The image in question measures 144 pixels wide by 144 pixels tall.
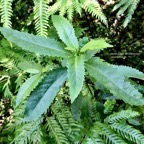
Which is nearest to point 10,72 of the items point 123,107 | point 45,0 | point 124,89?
point 45,0

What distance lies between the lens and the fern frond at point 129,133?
1520 millimetres

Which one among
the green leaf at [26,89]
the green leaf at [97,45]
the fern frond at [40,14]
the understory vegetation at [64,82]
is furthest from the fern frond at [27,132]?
the green leaf at [97,45]

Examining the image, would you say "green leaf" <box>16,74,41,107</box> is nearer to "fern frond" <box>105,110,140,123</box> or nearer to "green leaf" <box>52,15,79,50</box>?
"green leaf" <box>52,15,79,50</box>

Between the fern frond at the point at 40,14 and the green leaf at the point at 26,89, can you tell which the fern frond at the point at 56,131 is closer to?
the green leaf at the point at 26,89

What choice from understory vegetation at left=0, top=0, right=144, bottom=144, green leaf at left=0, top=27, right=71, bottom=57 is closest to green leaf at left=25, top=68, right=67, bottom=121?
understory vegetation at left=0, top=0, right=144, bottom=144

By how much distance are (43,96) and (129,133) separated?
508 mm

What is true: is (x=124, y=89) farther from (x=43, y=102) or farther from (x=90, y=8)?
(x=90, y=8)

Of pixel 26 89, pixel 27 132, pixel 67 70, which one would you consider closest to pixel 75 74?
pixel 67 70

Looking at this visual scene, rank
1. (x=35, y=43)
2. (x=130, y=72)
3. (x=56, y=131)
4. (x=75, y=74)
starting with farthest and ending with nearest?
(x=56, y=131)
(x=130, y=72)
(x=35, y=43)
(x=75, y=74)

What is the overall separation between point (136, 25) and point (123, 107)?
2.05 metres

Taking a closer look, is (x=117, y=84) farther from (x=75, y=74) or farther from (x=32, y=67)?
(x=32, y=67)

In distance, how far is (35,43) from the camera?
1.29m

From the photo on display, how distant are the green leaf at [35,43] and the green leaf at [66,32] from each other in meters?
0.04

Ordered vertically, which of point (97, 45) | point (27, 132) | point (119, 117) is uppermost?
point (97, 45)
